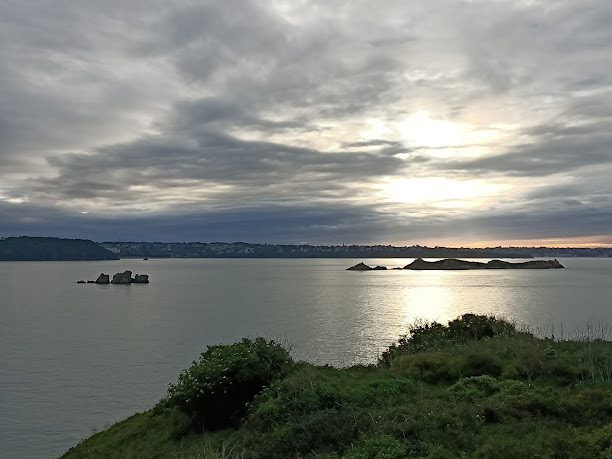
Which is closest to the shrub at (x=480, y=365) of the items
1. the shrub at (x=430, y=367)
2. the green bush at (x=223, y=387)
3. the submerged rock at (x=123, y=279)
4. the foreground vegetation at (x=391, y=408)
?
the foreground vegetation at (x=391, y=408)

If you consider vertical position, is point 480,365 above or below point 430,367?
above

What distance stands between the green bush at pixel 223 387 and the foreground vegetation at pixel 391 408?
4cm

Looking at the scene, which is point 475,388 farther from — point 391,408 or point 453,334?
point 453,334

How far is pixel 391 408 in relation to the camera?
14.5 meters

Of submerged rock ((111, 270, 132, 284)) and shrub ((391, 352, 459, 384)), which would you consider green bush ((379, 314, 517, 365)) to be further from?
submerged rock ((111, 270, 132, 284))

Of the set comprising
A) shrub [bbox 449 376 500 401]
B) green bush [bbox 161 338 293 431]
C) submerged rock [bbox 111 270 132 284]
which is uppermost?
shrub [bbox 449 376 500 401]

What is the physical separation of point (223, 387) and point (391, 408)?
6.60 m

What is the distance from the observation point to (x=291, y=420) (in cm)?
1510

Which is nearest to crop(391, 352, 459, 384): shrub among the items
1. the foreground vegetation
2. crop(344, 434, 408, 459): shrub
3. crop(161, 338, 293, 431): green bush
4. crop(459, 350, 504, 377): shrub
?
the foreground vegetation

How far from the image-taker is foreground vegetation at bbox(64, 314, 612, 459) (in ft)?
40.4

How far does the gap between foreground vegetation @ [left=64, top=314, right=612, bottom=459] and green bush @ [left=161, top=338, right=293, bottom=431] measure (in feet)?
0.13

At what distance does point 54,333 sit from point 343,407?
5973 cm

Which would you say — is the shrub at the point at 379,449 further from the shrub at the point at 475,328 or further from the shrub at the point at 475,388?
the shrub at the point at 475,328

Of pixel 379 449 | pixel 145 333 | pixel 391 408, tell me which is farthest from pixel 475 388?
pixel 145 333
